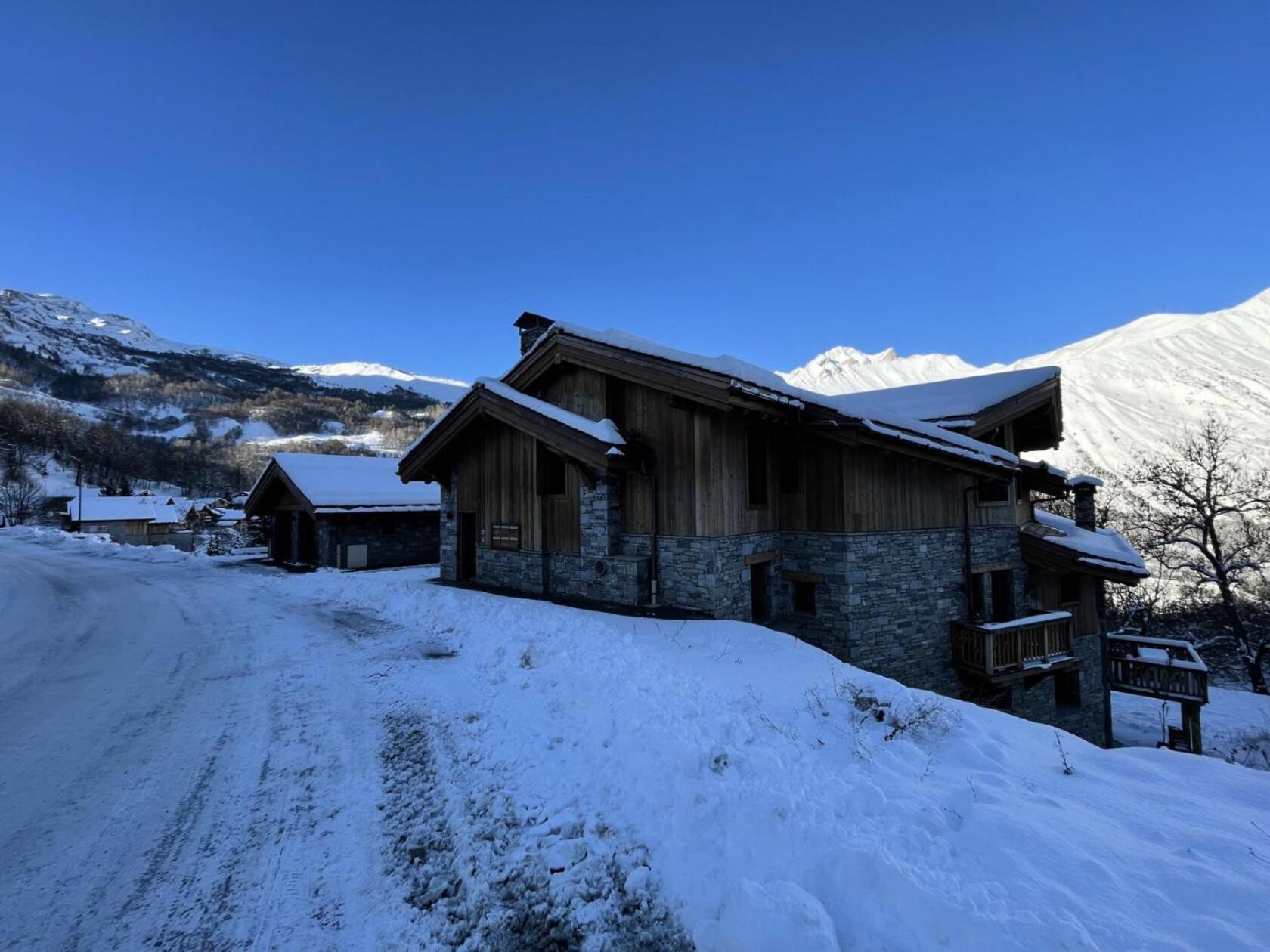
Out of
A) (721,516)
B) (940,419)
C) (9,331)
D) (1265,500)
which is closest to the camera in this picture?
(721,516)

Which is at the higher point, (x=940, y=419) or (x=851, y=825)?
(x=940, y=419)

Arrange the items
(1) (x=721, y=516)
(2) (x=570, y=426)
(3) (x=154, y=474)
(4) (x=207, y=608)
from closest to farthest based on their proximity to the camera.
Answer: (1) (x=721, y=516) < (2) (x=570, y=426) < (4) (x=207, y=608) < (3) (x=154, y=474)

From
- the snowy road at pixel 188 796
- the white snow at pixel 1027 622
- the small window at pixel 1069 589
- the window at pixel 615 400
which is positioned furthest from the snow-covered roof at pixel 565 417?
the small window at pixel 1069 589

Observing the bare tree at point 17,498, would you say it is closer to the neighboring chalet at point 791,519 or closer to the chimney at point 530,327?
the chimney at point 530,327

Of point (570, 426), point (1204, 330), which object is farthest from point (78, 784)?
point (1204, 330)

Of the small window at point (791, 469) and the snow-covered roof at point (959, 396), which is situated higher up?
the snow-covered roof at point (959, 396)

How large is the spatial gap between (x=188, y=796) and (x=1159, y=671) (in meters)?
21.1

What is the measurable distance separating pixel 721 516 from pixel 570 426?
382cm

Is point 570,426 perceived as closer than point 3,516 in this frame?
Yes

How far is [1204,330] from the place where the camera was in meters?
50.8

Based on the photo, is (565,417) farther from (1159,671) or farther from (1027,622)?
(1159,671)

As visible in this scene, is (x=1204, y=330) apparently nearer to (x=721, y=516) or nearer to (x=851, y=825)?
(x=721, y=516)

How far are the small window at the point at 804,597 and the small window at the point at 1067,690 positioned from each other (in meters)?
8.48

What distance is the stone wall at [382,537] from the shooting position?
66.9 ft
